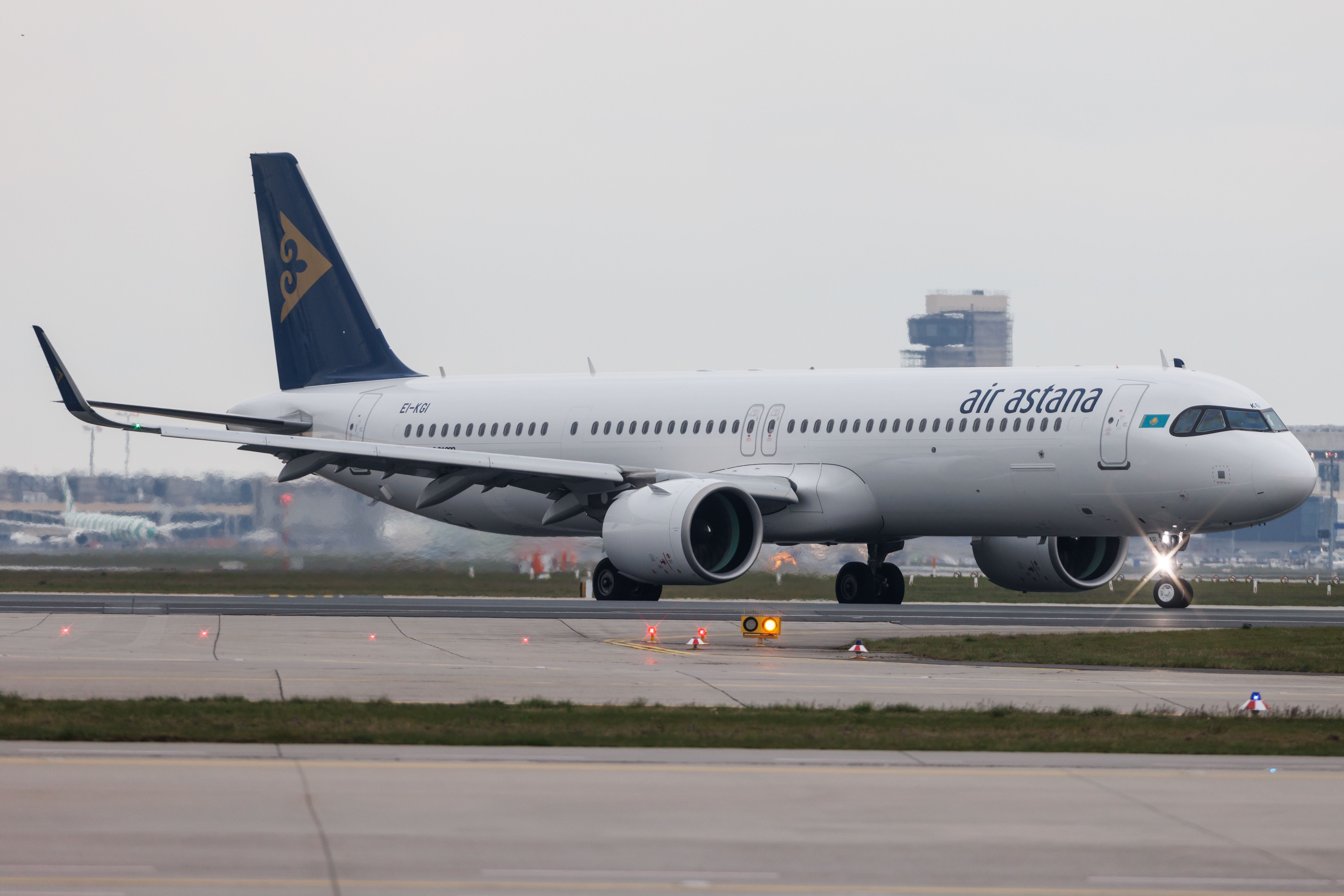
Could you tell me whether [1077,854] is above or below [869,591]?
above

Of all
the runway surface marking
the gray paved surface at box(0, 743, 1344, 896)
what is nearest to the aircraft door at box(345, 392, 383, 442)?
the gray paved surface at box(0, 743, 1344, 896)

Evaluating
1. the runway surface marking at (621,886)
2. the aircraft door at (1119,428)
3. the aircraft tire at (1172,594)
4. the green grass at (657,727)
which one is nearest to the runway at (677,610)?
the aircraft tire at (1172,594)

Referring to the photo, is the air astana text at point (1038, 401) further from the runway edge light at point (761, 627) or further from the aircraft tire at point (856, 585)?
the runway edge light at point (761, 627)

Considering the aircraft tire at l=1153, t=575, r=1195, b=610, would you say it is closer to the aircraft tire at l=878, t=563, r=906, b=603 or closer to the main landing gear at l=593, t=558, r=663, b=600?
the aircraft tire at l=878, t=563, r=906, b=603

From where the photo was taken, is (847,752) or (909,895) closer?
(909,895)

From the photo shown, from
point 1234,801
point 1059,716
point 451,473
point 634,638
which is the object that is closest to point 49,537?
point 451,473

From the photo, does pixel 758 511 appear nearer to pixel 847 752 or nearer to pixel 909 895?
pixel 847 752

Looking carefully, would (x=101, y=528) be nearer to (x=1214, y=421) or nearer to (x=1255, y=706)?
(x=1214, y=421)

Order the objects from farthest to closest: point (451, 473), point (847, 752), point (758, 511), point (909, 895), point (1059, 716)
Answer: point (451, 473) < point (758, 511) < point (1059, 716) < point (847, 752) < point (909, 895)

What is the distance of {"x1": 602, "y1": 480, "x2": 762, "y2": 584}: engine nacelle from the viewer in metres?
29.4

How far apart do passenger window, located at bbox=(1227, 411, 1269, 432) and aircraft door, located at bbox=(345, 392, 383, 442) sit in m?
18.5

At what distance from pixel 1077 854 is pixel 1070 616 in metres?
22.9

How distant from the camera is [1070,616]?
31.0 meters

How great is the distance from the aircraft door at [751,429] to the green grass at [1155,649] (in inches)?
410
